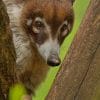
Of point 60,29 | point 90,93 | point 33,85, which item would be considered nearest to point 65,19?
point 60,29

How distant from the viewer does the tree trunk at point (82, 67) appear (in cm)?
164

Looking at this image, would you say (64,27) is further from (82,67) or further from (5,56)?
(5,56)

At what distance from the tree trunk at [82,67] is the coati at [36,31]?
19.0 inches

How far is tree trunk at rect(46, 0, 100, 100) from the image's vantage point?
5.38 feet

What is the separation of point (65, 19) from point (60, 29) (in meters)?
0.06

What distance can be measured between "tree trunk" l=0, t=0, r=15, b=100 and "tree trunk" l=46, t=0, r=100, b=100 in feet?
0.92

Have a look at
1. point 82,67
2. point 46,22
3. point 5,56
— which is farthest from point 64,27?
point 5,56

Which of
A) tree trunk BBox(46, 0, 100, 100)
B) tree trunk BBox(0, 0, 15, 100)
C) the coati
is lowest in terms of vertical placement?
the coati

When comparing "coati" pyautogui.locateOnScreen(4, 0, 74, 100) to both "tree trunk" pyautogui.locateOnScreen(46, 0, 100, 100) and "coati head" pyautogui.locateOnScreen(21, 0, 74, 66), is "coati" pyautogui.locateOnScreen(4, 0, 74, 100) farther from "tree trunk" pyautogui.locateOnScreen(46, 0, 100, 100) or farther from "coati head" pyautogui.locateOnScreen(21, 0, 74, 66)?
"tree trunk" pyautogui.locateOnScreen(46, 0, 100, 100)

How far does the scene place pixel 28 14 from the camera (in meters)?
2.43

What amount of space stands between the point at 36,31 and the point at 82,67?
0.76m

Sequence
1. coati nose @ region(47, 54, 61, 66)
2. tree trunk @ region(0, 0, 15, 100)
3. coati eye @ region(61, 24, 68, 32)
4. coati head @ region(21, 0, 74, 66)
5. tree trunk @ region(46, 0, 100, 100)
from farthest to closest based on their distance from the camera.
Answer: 1. coati eye @ region(61, 24, 68, 32)
2. coati head @ region(21, 0, 74, 66)
3. coati nose @ region(47, 54, 61, 66)
4. tree trunk @ region(46, 0, 100, 100)
5. tree trunk @ region(0, 0, 15, 100)

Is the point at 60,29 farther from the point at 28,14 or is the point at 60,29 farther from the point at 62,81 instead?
the point at 62,81

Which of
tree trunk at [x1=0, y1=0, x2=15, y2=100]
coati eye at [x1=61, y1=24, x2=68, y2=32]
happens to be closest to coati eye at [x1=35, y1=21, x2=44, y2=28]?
coati eye at [x1=61, y1=24, x2=68, y2=32]
